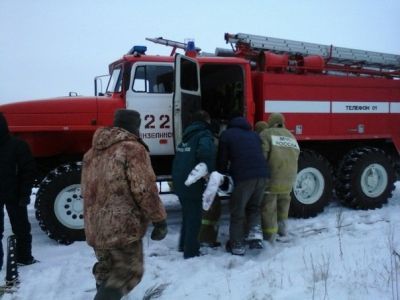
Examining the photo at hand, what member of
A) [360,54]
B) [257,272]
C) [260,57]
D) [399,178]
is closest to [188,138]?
[257,272]

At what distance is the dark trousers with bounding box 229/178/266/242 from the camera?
5.26 meters

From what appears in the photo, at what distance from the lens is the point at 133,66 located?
6.67 meters

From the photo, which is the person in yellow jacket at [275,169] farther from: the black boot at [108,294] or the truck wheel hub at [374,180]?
the black boot at [108,294]

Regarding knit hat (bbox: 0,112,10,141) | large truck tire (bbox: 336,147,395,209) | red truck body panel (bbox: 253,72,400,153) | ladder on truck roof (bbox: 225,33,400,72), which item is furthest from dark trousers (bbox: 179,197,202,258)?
large truck tire (bbox: 336,147,395,209)

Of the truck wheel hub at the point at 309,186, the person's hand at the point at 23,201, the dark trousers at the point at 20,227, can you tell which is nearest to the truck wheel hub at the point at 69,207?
the dark trousers at the point at 20,227

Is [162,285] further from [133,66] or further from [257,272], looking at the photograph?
[133,66]

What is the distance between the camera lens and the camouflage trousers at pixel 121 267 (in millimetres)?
3271

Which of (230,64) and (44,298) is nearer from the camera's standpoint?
(44,298)

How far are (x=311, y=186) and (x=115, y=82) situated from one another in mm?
3734

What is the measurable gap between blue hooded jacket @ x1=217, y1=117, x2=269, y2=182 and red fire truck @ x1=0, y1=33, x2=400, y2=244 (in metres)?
1.34

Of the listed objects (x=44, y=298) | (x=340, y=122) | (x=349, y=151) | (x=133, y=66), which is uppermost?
(x=133, y=66)

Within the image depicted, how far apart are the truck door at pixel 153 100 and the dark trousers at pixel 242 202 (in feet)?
6.16

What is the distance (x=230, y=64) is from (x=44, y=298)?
14.6 feet

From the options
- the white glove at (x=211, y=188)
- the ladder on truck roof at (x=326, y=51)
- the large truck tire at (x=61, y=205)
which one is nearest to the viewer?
the white glove at (x=211, y=188)
